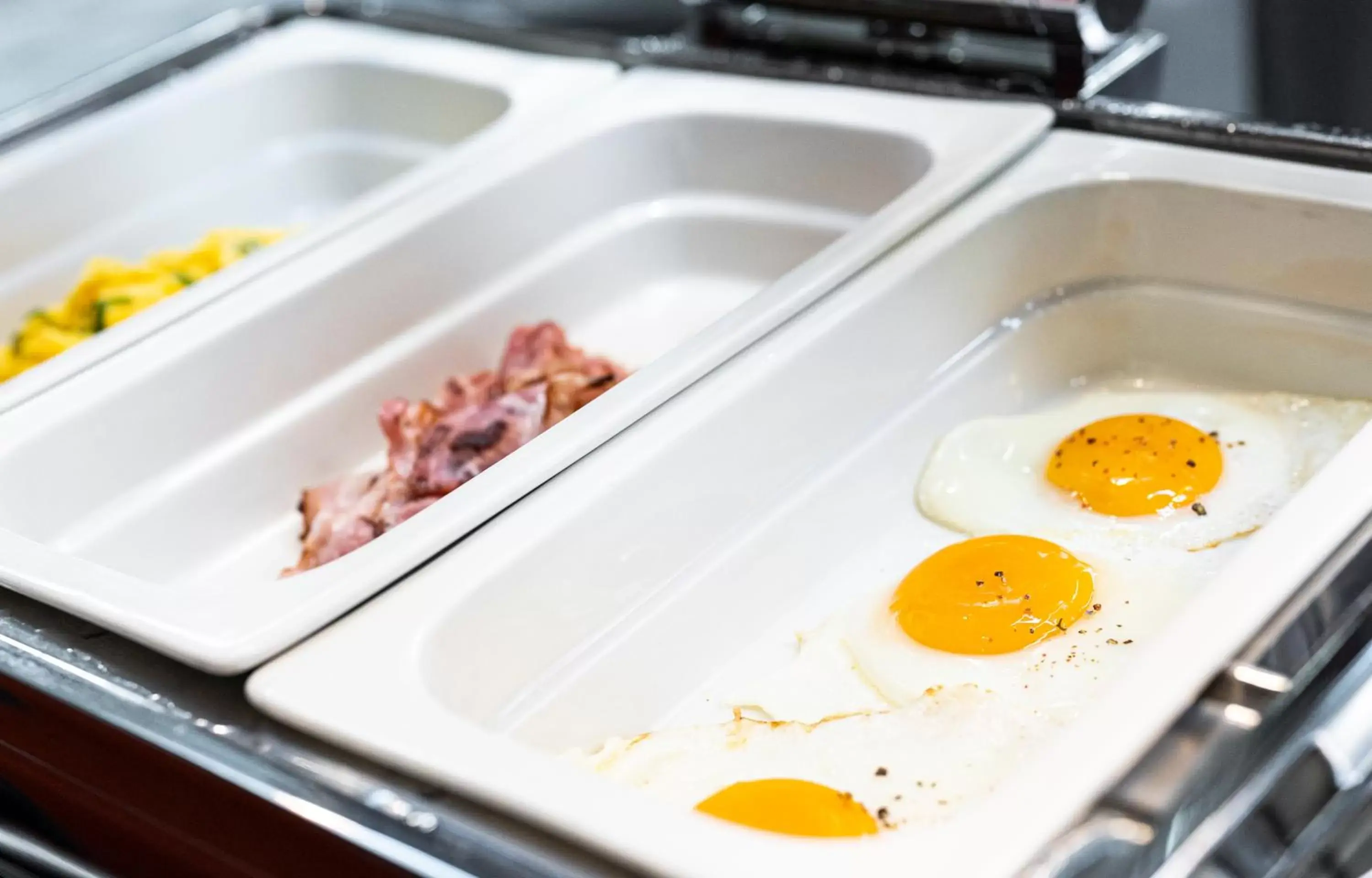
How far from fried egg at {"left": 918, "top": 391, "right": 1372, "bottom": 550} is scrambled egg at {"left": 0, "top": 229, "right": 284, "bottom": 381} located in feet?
3.24

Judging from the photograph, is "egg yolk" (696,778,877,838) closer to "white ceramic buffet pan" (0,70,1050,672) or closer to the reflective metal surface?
the reflective metal surface

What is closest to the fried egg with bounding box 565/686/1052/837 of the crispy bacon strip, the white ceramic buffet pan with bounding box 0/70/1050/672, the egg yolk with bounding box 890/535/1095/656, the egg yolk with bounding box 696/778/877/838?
the egg yolk with bounding box 696/778/877/838

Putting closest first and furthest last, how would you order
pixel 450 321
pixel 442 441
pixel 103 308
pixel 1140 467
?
pixel 1140 467 < pixel 442 441 < pixel 450 321 < pixel 103 308

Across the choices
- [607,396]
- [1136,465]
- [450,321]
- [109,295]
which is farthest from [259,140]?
[1136,465]

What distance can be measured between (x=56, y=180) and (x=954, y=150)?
1.18 metres

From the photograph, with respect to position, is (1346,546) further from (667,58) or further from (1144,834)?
(667,58)

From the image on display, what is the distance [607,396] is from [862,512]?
0.29 m

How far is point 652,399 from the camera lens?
121 cm

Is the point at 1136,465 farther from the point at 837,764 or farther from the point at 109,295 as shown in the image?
the point at 109,295

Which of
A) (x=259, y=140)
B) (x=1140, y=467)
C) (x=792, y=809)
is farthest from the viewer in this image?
(x=259, y=140)

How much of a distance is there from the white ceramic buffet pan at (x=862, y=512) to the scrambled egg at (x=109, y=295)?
2.84 feet

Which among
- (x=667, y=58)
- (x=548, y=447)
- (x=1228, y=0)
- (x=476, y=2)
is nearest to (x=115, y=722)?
(x=548, y=447)

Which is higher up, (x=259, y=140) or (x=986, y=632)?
(x=259, y=140)

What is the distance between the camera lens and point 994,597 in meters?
1.16
